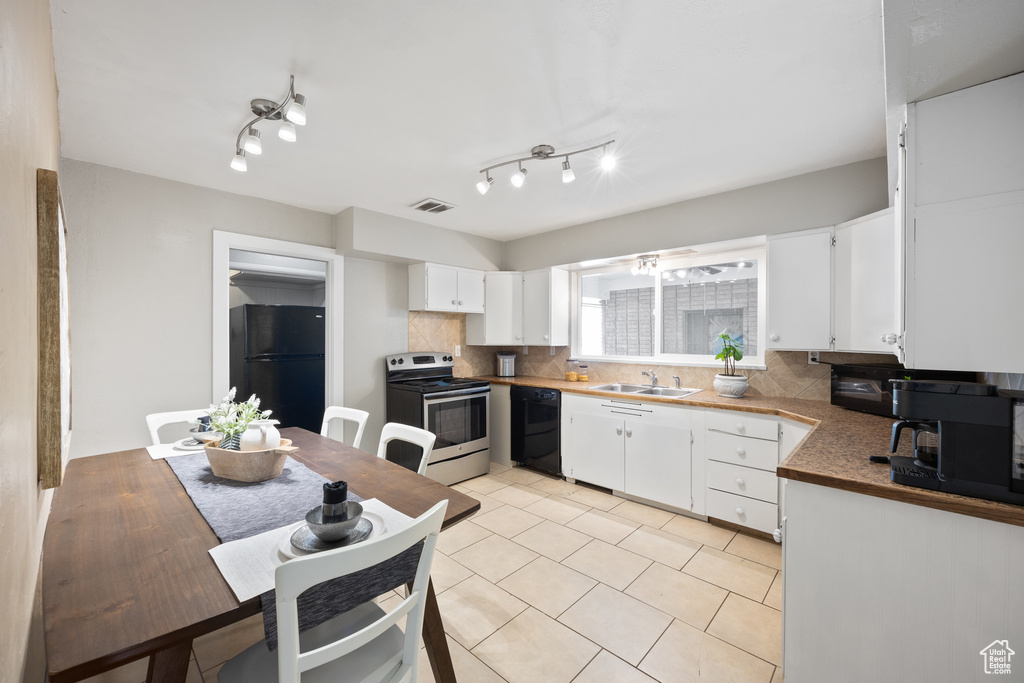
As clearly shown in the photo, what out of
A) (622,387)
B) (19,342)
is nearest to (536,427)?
(622,387)

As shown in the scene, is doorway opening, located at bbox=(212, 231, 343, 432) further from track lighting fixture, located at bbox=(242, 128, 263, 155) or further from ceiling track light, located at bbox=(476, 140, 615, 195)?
ceiling track light, located at bbox=(476, 140, 615, 195)

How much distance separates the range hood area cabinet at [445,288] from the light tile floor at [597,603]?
193 cm

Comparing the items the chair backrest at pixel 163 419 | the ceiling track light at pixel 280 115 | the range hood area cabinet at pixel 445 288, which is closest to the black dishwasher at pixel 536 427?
the range hood area cabinet at pixel 445 288

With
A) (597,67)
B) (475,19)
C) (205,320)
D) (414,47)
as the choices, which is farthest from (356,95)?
(205,320)

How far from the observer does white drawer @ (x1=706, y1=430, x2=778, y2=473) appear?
8.64 feet

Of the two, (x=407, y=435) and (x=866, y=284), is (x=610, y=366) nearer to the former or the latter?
A: (x=866, y=284)

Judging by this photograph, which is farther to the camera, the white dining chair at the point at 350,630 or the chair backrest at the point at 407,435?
the chair backrest at the point at 407,435

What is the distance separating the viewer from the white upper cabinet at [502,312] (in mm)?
4379

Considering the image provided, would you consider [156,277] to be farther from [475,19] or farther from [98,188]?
[475,19]

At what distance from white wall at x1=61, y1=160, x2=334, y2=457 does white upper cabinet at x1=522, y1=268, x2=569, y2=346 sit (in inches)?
99.8

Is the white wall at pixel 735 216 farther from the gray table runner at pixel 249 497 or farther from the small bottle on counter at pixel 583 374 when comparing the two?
the gray table runner at pixel 249 497

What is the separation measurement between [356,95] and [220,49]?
495 mm

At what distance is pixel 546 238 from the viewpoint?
4375 mm

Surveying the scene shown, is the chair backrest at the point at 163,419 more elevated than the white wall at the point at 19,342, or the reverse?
the white wall at the point at 19,342
